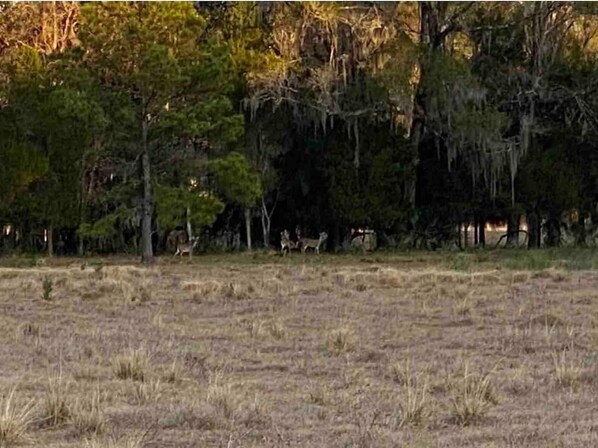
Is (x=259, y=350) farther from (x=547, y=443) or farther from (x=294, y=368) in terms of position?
(x=547, y=443)

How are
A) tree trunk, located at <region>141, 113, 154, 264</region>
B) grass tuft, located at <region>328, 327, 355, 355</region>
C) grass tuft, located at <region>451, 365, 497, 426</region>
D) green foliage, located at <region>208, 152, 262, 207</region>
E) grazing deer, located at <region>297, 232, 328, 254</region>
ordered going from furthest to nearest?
grazing deer, located at <region>297, 232, 328, 254</region> < tree trunk, located at <region>141, 113, 154, 264</region> < green foliage, located at <region>208, 152, 262, 207</region> < grass tuft, located at <region>328, 327, 355, 355</region> < grass tuft, located at <region>451, 365, 497, 426</region>

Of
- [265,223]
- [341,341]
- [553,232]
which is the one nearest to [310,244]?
[265,223]

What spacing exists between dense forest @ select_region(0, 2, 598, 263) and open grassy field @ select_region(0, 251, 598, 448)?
36.2 ft

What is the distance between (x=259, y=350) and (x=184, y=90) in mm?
20933

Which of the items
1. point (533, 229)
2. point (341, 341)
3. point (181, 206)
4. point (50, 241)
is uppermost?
point (181, 206)

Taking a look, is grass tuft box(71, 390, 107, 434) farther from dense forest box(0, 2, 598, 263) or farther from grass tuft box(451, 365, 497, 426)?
dense forest box(0, 2, 598, 263)

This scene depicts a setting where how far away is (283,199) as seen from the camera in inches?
1658

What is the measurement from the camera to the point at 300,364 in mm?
10719

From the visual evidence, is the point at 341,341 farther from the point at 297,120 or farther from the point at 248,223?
the point at 248,223

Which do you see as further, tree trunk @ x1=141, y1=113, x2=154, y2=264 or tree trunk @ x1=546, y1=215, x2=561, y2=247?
tree trunk @ x1=546, y1=215, x2=561, y2=247

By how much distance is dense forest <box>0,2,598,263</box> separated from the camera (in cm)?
3147

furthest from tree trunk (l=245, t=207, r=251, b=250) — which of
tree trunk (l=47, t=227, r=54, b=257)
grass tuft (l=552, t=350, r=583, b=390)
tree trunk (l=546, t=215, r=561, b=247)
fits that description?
grass tuft (l=552, t=350, r=583, b=390)

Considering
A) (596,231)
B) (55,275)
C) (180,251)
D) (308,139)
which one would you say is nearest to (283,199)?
(308,139)

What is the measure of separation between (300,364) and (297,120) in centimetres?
2799
